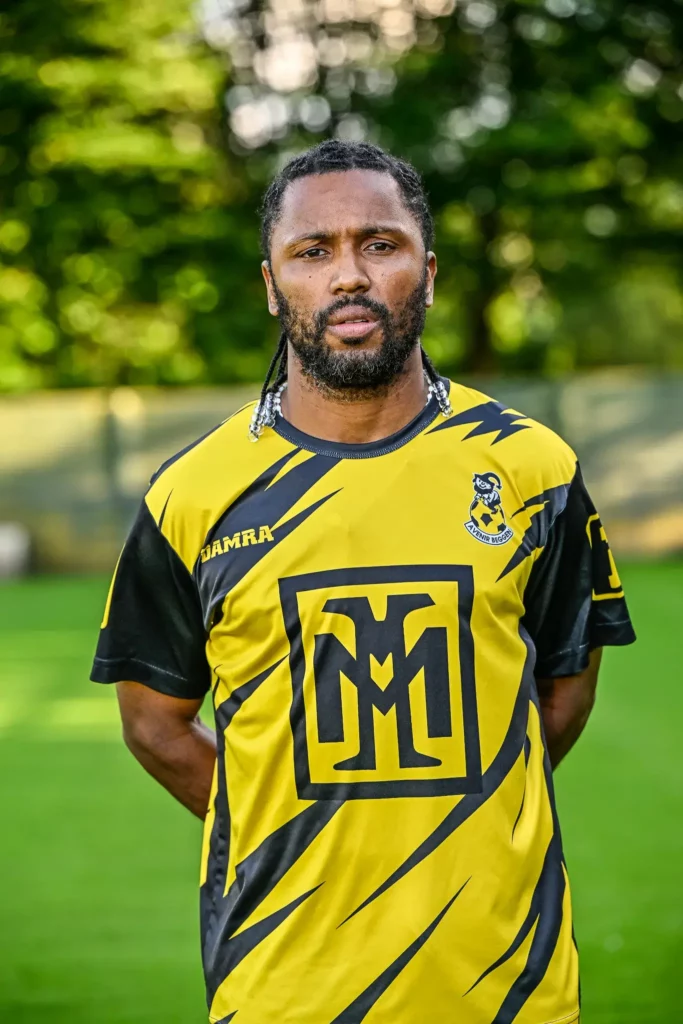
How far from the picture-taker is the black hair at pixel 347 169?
239 centimetres

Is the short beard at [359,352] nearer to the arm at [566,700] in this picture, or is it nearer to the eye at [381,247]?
the eye at [381,247]

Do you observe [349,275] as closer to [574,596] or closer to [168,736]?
[574,596]

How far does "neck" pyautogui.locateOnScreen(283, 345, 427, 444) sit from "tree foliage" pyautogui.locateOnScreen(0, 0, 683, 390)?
879 inches

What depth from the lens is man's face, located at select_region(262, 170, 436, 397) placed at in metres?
2.29

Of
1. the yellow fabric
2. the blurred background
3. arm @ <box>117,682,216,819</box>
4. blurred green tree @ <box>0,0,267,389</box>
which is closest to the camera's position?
the yellow fabric

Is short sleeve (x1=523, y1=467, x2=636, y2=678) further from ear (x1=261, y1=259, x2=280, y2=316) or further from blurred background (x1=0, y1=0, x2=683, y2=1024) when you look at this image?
blurred background (x1=0, y1=0, x2=683, y2=1024)

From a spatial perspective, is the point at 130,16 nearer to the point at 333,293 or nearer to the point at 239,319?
the point at 239,319

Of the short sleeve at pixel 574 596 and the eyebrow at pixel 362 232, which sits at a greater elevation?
the eyebrow at pixel 362 232

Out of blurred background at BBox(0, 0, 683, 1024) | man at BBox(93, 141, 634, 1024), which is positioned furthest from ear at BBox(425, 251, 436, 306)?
blurred background at BBox(0, 0, 683, 1024)

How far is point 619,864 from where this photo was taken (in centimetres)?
563

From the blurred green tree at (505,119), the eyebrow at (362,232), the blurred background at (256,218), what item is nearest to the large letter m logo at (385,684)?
the eyebrow at (362,232)

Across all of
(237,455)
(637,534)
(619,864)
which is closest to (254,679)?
(237,455)

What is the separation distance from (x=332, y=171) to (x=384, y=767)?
3.36 feet

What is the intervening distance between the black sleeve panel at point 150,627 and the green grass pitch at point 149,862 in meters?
2.22
